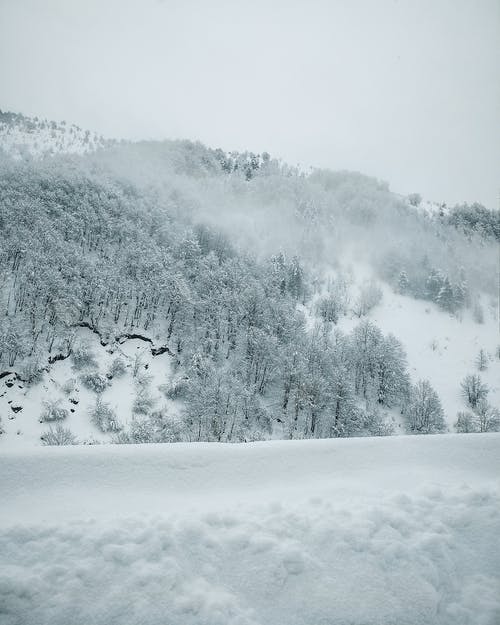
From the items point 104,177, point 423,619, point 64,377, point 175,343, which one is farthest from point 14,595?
point 104,177

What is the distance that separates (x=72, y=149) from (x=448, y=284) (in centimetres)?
10091

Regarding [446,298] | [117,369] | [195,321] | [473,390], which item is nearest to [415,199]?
[446,298]

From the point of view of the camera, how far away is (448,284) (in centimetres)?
6153

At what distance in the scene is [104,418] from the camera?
3022cm

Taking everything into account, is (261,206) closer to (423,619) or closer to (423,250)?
(423,250)

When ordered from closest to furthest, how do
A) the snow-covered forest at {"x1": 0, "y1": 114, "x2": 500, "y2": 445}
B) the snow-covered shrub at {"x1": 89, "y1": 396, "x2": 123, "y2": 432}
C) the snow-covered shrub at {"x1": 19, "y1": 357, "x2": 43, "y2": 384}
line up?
the snow-covered shrub at {"x1": 89, "y1": 396, "x2": 123, "y2": 432}
the snow-covered shrub at {"x1": 19, "y1": 357, "x2": 43, "y2": 384}
the snow-covered forest at {"x1": 0, "y1": 114, "x2": 500, "y2": 445}

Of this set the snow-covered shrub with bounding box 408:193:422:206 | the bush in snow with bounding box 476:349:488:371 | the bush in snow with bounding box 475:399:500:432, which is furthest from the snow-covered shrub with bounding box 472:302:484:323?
the snow-covered shrub with bounding box 408:193:422:206

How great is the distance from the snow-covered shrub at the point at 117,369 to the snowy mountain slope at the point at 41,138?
66.2 meters

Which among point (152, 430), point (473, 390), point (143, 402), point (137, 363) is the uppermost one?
point (473, 390)

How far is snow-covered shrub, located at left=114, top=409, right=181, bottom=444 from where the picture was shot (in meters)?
28.1

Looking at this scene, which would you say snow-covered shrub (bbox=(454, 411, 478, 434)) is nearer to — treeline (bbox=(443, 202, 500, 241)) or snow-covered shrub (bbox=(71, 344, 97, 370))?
snow-covered shrub (bbox=(71, 344, 97, 370))

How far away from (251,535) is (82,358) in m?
37.3

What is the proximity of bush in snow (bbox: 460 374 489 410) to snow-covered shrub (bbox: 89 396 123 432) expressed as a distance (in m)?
42.2

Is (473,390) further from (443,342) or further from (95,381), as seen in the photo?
(95,381)
